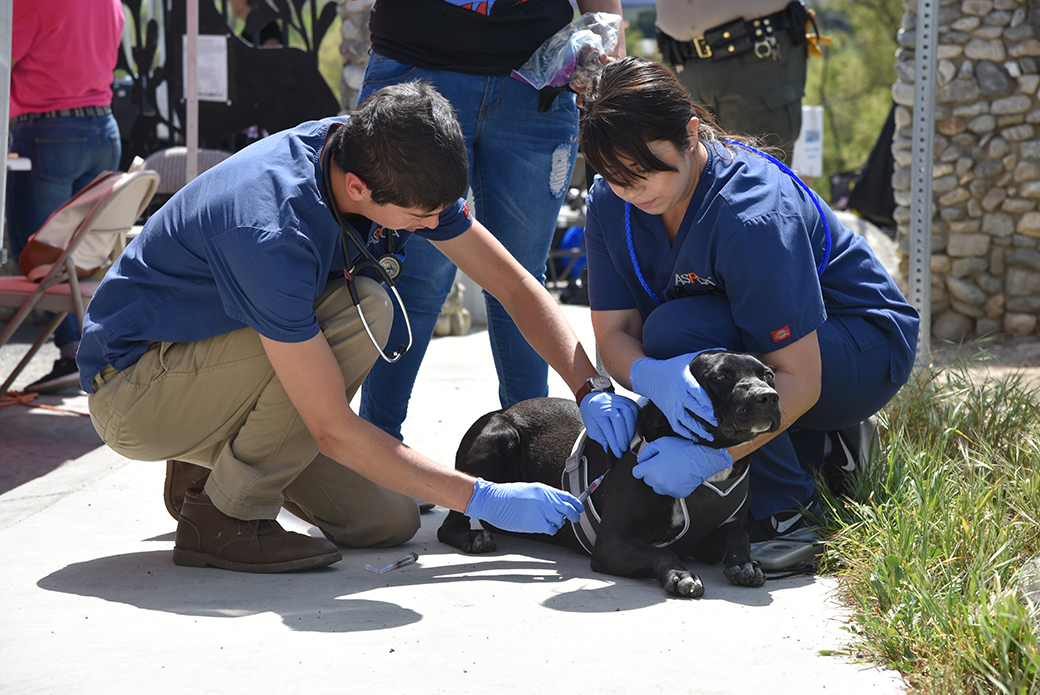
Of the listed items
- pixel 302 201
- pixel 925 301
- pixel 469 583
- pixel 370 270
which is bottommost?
pixel 469 583

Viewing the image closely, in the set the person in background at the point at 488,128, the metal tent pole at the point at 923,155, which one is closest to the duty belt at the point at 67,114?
the person in background at the point at 488,128

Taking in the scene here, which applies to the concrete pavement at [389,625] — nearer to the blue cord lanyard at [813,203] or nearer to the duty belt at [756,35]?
the blue cord lanyard at [813,203]

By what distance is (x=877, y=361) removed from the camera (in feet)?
8.34

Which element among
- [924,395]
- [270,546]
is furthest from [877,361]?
[270,546]

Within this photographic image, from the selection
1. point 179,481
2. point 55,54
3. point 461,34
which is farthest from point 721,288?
point 55,54

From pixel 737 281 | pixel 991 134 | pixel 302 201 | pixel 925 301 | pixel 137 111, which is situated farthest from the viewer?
pixel 137 111

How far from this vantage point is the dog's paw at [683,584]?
213 centimetres

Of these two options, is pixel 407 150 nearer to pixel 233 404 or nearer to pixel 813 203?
pixel 233 404

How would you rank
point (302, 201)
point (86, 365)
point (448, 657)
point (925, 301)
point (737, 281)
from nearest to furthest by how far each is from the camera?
point (448, 657) < point (302, 201) < point (737, 281) < point (86, 365) < point (925, 301)

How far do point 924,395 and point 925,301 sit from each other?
67 centimetres

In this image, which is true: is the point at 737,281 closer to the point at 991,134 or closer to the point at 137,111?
the point at 991,134

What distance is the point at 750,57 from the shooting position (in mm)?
4223

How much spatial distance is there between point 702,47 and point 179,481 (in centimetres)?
297

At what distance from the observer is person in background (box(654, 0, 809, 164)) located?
13.7 ft
